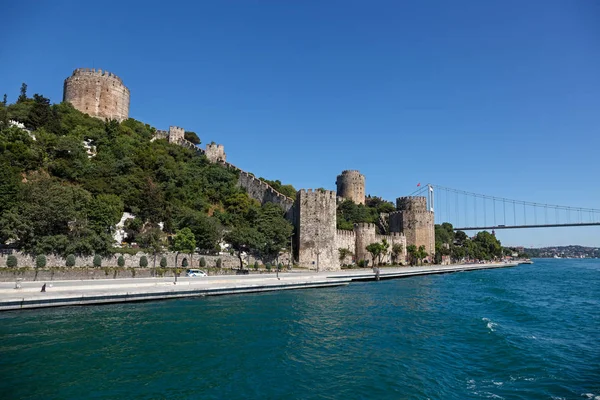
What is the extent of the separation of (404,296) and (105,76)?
43.0m

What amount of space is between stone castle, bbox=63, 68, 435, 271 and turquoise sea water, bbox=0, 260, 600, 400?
18.6 m

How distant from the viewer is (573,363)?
11.8m

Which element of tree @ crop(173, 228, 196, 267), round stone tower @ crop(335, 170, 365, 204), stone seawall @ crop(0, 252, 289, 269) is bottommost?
stone seawall @ crop(0, 252, 289, 269)

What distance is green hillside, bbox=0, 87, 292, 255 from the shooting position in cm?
2434

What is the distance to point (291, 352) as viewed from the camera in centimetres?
1195

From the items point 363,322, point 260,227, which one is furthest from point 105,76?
point 363,322

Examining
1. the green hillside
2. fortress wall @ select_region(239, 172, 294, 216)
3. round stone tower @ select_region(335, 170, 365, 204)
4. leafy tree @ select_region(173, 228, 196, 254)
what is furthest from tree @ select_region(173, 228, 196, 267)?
round stone tower @ select_region(335, 170, 365, 204)

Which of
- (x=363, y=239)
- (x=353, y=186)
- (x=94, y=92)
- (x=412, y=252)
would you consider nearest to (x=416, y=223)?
(x=412, y=252)

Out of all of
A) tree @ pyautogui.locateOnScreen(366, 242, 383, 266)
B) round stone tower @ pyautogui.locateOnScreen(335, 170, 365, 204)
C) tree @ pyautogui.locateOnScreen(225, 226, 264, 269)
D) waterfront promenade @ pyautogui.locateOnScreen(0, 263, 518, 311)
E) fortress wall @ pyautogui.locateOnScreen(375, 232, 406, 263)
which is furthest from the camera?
round stone tower @ pyautogui.locateOnScreen(335, 170, 365, 204)

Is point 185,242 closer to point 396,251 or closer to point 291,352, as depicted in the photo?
point 291,352

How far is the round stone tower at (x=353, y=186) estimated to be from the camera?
7550cm

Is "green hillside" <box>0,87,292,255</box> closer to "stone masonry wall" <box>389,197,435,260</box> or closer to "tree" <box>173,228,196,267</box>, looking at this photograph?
"tree" <box>173,228,196,267</box>

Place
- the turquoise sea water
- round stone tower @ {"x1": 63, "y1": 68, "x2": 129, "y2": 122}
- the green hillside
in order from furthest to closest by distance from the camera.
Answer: round stone tower @ {"x1": 63, "y1": 68, "x2": 129, "y2": 122}
the green hillside
the turquoise sea water

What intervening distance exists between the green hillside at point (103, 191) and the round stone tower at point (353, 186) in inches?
1319
